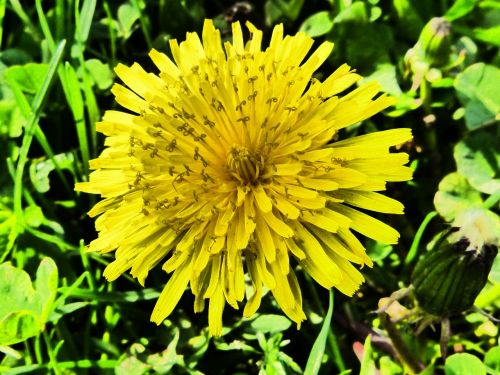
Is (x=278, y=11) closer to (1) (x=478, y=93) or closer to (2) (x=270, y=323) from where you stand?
(1) (x=478, y=93)

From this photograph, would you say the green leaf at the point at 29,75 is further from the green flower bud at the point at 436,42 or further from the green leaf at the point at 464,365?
the green leaf at the point at 464,365

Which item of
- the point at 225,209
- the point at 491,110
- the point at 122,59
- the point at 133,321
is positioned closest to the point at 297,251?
the point at 225,209

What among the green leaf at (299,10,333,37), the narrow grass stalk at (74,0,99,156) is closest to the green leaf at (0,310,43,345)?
the narrow grass stalk at (74,0,99,156)

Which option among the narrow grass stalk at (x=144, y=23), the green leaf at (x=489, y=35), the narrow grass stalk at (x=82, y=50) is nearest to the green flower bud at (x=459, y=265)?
the green leaf at (x=489, y=35)

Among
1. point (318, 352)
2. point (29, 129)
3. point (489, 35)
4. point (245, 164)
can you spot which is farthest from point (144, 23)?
point (318, 352)

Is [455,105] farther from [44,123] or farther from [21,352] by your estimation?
[21,352]

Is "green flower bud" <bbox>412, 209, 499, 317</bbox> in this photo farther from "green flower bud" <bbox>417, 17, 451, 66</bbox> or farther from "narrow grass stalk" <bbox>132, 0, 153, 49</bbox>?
"narrow grass stalk" <bbox>132, 0, 153, 49</bbox>
